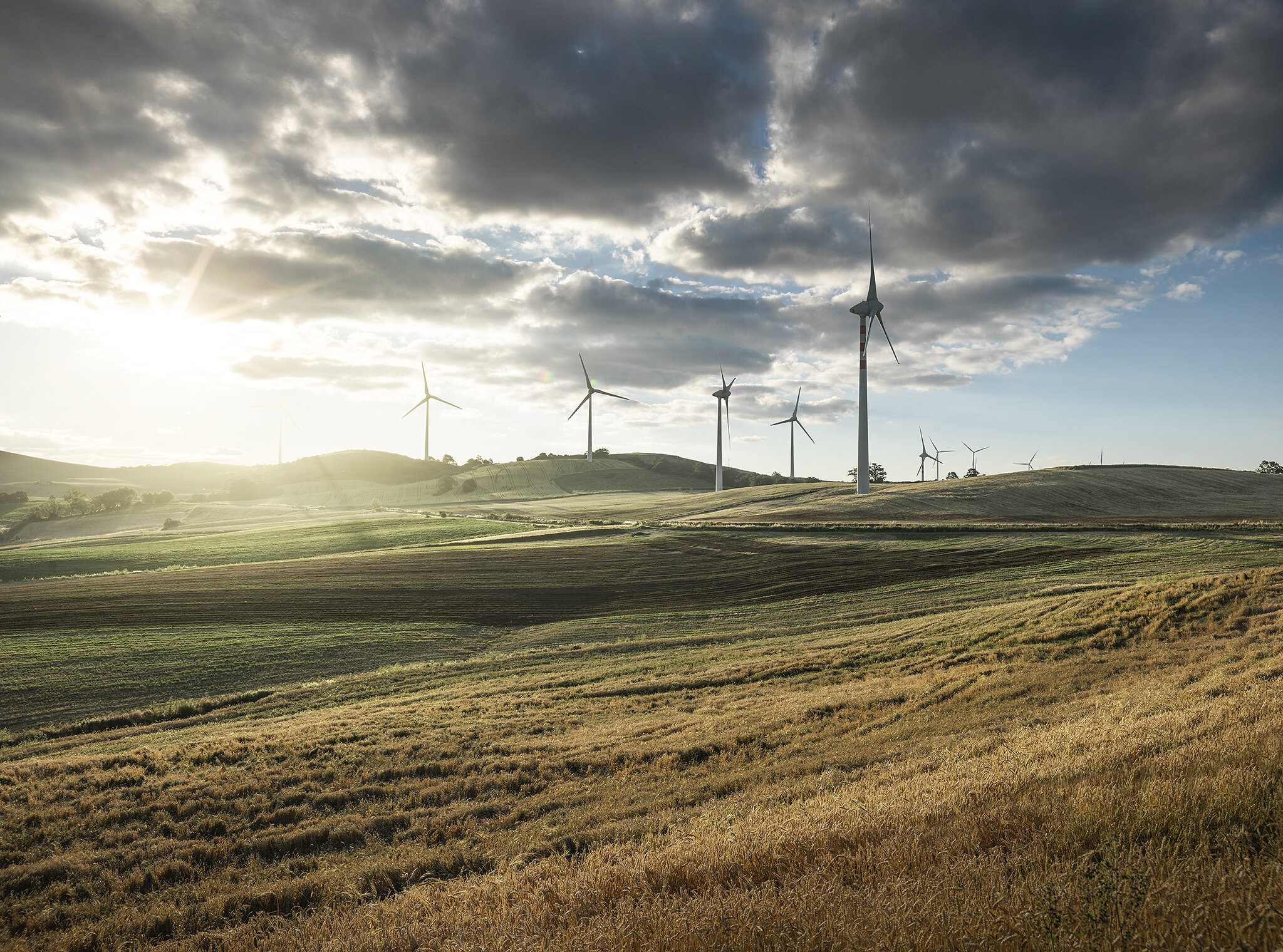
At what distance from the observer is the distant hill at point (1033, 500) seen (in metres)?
83.9

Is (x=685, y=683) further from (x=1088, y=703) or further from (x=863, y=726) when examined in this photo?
(x=1088, y=703)

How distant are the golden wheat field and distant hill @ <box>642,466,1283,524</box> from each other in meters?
60.3

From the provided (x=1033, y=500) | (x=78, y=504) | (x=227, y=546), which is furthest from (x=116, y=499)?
(x=1033, y=500)

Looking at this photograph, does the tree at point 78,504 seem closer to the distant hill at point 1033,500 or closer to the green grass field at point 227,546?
the green grass field at point 227,546

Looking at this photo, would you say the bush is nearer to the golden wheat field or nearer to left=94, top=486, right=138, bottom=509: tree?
left=94, top=486, right=138, bottom=509: tree

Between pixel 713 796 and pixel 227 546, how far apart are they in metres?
76.8

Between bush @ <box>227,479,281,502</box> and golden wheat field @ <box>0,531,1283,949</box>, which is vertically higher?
bush @ <box>227,479,281,502</box>

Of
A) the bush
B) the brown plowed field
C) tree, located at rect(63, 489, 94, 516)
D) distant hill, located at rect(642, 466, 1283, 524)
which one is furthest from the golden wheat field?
the bush

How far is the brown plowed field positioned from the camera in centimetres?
4056

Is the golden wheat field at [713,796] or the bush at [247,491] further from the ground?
the bush at [247,491]

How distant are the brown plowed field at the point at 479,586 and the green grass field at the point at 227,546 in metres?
10.9

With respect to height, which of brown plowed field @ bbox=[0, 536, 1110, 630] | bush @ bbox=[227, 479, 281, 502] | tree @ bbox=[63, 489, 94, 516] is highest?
bush @ bbox=[227, 479, 281, 502]

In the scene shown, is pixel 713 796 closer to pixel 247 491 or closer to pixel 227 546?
pixel 227 546

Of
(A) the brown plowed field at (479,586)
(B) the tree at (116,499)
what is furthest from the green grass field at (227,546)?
(B) the tree at (116,499)
